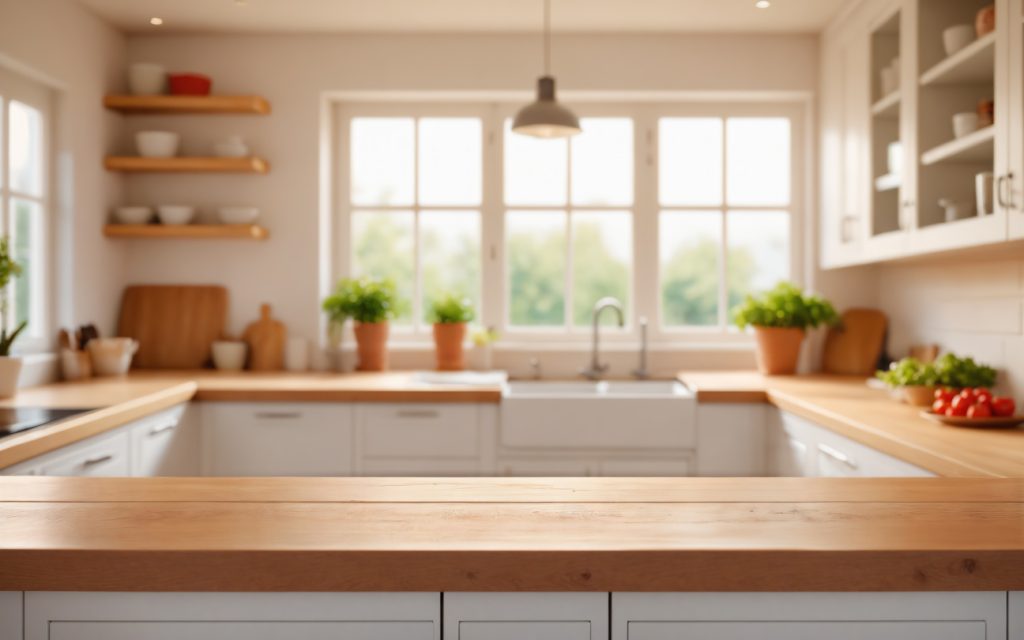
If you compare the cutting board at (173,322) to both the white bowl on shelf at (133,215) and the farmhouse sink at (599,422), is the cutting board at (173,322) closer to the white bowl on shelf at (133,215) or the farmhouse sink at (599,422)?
the white bowl on shelf at (133,215)

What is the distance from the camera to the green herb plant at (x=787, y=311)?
368cm

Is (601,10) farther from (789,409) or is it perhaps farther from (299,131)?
(789,409)

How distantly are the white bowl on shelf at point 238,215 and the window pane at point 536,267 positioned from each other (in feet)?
3.82

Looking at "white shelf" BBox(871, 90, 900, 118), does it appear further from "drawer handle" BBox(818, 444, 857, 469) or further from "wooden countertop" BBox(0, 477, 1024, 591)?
"wooden countertop" BBox(0, 477, 1024, 591)

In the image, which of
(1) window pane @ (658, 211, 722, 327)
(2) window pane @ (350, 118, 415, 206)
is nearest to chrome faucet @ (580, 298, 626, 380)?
(1) window pane @ (658, 211, 722, 327)

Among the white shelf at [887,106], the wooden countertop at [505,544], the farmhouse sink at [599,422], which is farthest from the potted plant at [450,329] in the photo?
the wooden countertop at [505,544]

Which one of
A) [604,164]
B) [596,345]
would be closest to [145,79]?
[604,164]

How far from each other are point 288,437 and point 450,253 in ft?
4.17

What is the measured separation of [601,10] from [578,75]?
37cm

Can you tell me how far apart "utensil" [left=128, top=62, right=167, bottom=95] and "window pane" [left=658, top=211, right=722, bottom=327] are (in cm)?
236

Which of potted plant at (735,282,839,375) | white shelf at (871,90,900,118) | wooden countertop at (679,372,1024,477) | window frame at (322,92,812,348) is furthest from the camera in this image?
window frame at (322,92,812,348)

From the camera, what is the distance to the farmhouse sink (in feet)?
10.5

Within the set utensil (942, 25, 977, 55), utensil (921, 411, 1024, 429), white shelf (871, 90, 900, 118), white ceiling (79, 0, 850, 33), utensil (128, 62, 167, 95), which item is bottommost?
utensil (921, 411, 1024, 429)

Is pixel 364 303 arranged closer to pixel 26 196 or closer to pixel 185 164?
pixel 185 164
